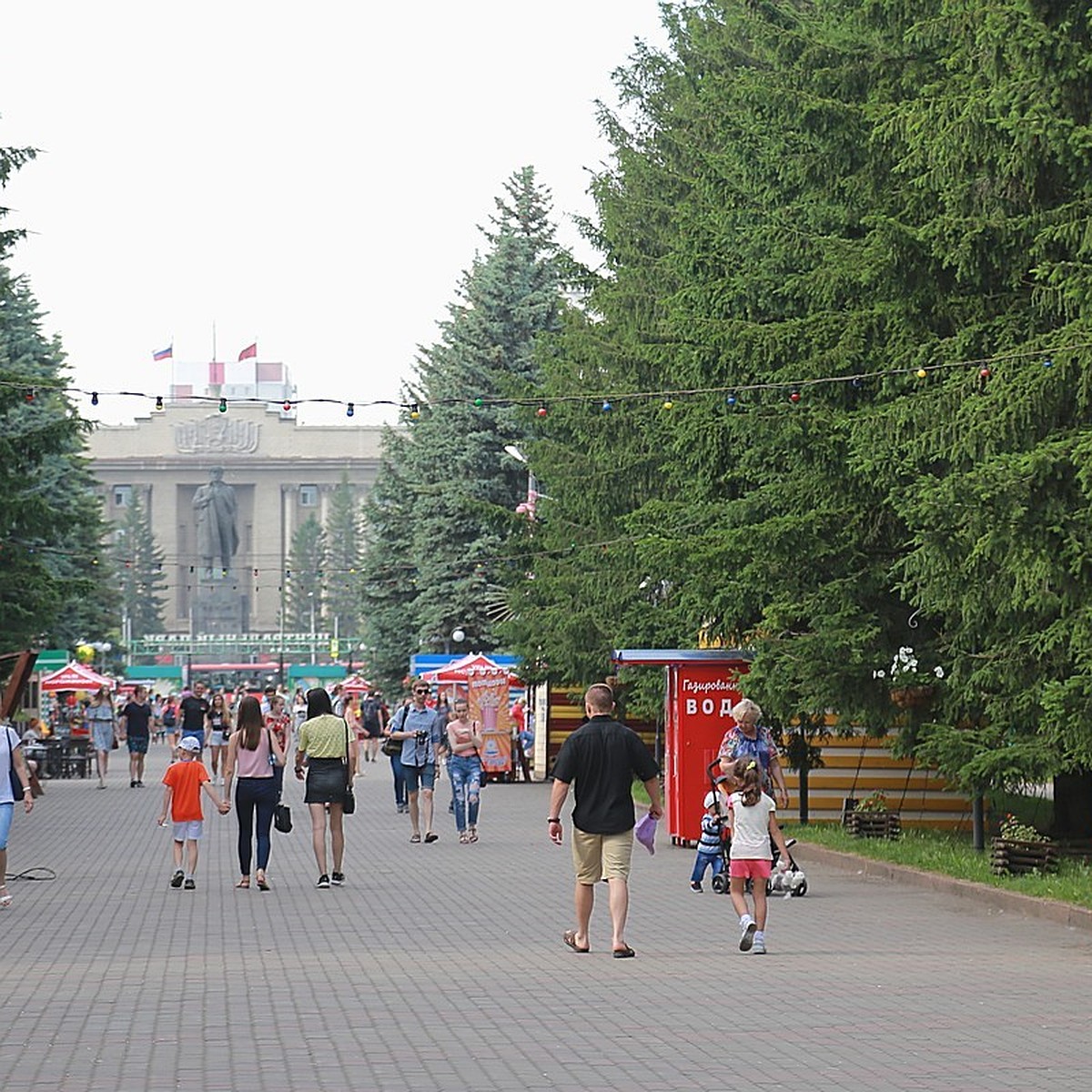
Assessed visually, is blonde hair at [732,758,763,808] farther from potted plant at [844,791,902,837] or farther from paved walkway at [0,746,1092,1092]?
potted plant at [844,791,902,837]

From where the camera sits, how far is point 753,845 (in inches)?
595

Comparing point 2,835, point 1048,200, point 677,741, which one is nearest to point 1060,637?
point 1048,200

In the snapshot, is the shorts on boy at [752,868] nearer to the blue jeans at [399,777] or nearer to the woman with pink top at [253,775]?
the woman with pink top at [253,775]

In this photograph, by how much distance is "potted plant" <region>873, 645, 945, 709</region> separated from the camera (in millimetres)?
22453

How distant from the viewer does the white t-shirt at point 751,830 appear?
15.1 m

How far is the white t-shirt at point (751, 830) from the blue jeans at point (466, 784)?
1059 centimetres

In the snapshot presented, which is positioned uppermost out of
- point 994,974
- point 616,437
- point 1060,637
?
point 616,437

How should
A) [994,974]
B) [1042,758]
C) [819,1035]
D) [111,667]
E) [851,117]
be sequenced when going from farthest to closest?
1. [111,667]
2. [851,117]
3. [1042,758]
4. [994,974]
5. [819,1035]

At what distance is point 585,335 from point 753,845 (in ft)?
Result: 73.2

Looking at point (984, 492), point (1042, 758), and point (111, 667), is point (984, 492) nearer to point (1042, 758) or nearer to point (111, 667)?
point (1042, 758)

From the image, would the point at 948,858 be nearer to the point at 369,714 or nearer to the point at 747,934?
the point at 747,934

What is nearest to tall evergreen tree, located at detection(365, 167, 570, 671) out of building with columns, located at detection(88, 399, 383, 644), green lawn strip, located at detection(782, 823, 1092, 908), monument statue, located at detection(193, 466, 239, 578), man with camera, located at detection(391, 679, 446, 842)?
man with camera, located at detection(391, 679, 446, 842)

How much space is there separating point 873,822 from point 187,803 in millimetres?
7867

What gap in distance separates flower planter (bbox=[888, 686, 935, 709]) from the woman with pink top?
249 inches
